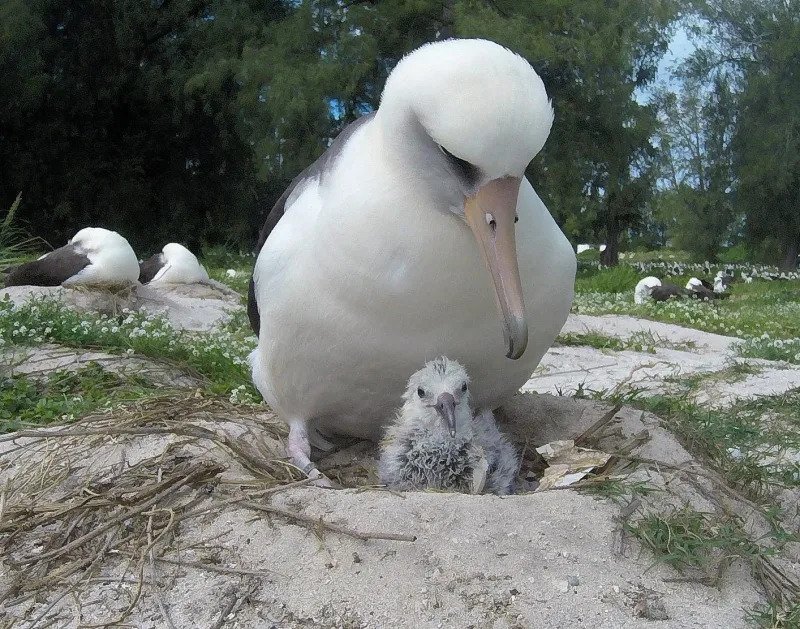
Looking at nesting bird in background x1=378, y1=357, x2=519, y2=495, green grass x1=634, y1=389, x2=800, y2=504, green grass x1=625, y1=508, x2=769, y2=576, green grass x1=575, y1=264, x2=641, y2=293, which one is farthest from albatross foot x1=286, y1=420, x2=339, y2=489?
green grass x1=575, y1=264, x2=641, y2=293

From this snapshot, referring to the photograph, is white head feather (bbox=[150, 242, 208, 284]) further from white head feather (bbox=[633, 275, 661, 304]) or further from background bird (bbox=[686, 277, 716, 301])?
background bird (bbox=[686, 277, 716, 301])

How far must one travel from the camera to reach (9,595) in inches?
81.0

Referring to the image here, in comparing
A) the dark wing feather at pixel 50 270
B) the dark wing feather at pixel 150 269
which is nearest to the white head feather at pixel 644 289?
the dark wing feather at pixel 150 269

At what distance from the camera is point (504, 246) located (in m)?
2.23

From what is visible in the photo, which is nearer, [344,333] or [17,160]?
[344,333]

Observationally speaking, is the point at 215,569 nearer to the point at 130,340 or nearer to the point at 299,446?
the point at 299,446

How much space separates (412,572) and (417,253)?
2.74 feet

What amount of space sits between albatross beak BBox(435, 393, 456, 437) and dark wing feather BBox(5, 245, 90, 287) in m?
5.98

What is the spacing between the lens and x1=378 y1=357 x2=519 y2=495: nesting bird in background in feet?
8.63

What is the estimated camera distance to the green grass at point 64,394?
149 inches

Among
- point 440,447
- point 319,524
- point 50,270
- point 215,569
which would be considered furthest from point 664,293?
point 215,569

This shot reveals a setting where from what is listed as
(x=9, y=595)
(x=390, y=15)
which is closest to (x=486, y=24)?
(x=390, y=15)

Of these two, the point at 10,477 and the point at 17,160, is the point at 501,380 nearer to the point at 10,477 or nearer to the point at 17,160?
the point at 10,477

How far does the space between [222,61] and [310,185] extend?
1520 cm
